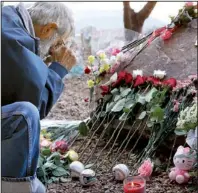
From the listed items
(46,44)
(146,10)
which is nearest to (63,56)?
(46,44)

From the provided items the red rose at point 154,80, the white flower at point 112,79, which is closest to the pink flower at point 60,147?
the white flower at point 112,79

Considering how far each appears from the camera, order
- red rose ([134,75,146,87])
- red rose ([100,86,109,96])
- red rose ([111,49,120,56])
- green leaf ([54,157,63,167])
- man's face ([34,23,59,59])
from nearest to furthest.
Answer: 1. man's face ([34,23,59,59])
2. green leaf ([54,157,63,167])
3. red rose ([134,75,146,87])
4. red rose ([100,86,109,96])
5. red rose ([111,49,120,56])

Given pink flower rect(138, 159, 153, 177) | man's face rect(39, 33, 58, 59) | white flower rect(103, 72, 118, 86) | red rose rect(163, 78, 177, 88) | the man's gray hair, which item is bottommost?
pink flower rect(138, 159, 153, 177)

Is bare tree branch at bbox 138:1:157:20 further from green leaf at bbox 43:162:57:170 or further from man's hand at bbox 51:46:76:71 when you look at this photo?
green leaf at bbox 43:162:57:170

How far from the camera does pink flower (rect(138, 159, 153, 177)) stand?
1603 mm

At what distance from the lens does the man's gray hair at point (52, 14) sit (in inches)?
60.0

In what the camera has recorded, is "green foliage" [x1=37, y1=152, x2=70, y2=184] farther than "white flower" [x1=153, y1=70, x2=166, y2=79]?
No

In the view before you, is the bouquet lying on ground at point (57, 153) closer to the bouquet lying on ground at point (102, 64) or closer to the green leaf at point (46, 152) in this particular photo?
the green leaf at point (46, 152)

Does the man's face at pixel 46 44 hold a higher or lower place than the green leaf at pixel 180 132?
higher

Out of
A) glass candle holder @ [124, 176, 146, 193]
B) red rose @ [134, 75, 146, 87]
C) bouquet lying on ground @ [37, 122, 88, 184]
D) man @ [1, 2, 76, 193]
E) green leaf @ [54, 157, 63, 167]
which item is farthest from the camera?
red rose @ [134, 75, 146, 87]

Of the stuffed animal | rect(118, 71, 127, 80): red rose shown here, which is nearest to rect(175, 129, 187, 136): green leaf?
the stuffed animal

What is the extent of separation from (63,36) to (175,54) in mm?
655

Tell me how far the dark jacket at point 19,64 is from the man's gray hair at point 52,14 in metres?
0.14

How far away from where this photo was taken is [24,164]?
1.21m
